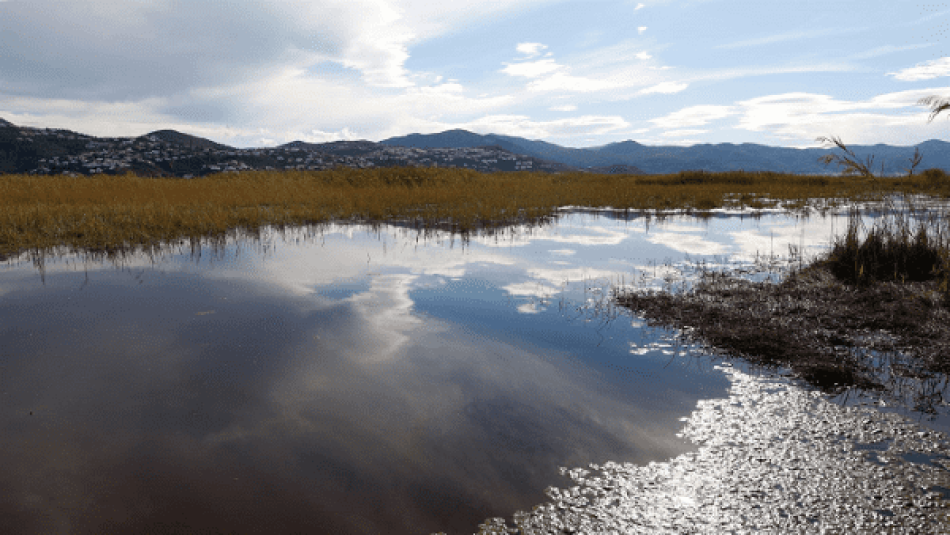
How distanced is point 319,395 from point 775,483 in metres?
3.15

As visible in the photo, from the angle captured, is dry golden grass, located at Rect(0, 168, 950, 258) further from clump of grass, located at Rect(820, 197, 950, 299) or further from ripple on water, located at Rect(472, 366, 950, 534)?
ripple on water, located at Rect(472, 366, 950, 534)

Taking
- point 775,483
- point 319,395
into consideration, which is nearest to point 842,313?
point 775,483

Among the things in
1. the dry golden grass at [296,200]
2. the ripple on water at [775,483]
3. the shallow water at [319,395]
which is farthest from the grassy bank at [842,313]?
the dry golden grass at [296,200]

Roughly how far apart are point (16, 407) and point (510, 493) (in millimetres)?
3736

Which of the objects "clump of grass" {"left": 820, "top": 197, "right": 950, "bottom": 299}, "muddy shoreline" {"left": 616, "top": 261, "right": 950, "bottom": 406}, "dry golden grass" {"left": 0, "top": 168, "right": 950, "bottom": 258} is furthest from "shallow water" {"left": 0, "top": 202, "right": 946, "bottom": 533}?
"dry golden grass" {"left": 0, "top": 168, "right": 950, "bottom": 258}

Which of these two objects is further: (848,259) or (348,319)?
(848,259)

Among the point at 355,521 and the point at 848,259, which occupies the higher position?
the point at 848,259

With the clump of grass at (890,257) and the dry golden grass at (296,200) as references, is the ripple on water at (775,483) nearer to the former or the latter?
the clump of grass at (890,257)

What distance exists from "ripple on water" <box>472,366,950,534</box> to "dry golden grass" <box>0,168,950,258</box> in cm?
524

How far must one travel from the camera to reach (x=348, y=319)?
5.65 meters

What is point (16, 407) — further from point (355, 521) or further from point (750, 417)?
point (750, 417)

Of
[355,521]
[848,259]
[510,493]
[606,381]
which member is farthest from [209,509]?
[848,259]

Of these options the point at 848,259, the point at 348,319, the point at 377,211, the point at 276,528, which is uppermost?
the point at 377,211

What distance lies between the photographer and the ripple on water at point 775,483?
2.40 m
